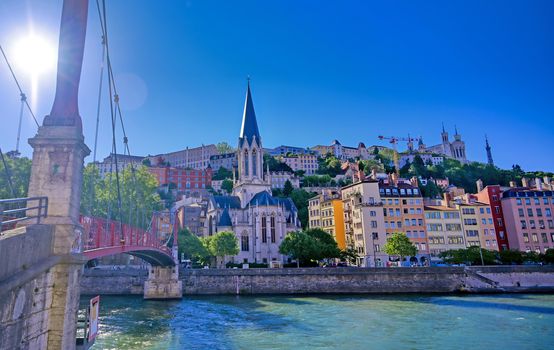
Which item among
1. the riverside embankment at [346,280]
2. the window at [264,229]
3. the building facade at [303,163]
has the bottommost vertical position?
the riverside embankment at [346,280]

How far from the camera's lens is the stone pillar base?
37031mm

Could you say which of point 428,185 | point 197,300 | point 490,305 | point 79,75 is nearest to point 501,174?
point 428,185

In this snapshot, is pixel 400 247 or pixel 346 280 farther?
pixel 400 247

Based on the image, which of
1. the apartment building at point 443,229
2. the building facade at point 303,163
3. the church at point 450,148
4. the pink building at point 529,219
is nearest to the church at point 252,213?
the apartment building at point 443,229

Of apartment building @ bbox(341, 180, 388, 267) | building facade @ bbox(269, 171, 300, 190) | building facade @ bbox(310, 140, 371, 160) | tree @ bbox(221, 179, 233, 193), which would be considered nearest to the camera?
apartment building @ bbox(341, 180, 388, 267)

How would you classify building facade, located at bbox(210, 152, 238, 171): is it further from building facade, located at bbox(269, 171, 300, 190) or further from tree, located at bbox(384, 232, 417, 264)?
tree, located at bbox(384, 232, 417, 264)

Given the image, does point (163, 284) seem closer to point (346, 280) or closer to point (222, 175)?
point (346, 280)

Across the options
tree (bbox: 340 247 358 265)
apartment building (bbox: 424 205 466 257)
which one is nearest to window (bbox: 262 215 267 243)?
tree (bbox: 340 247 358 265)

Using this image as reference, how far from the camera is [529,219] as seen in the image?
53.4 metres

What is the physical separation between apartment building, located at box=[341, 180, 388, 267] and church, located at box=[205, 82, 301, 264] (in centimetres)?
1207

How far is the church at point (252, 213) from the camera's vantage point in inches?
2330

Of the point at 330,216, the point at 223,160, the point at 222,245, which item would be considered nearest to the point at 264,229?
the point at 330,216

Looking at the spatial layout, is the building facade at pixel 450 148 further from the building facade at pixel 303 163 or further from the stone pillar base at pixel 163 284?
the stone pillar base at pixel 163 284

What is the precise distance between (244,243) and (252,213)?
4.98 metres
